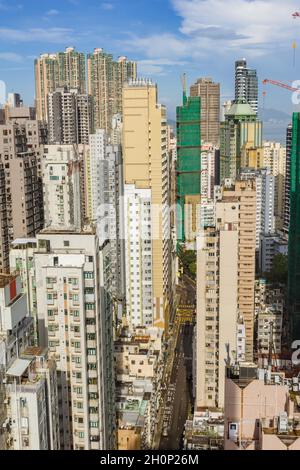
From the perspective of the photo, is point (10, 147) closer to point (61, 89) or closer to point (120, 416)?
point (61, 89)

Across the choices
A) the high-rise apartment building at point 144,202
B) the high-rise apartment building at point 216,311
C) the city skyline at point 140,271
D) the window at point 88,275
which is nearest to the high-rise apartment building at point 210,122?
the city skyline at point 140,271

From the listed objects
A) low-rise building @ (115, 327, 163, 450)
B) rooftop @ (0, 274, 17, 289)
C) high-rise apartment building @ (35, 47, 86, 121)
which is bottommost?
low-rise building @ (115, 327, 163, 450)

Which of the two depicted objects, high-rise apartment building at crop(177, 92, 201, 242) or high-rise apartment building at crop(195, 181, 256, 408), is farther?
high-rise apartment building at crop(177, 92, 201, 242)

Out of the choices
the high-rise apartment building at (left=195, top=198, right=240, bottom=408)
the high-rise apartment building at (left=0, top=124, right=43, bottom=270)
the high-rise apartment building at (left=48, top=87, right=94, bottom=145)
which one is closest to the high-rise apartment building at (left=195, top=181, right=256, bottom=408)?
the high-rise apartment building at (left=195, top=198, right=240, bottom=408)

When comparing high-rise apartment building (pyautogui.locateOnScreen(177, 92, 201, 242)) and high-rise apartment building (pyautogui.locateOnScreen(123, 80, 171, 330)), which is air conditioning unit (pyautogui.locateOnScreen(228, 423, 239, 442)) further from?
high-rise apartment building (pyautogui.locateOnScreen(177, 92, 201, 242))
